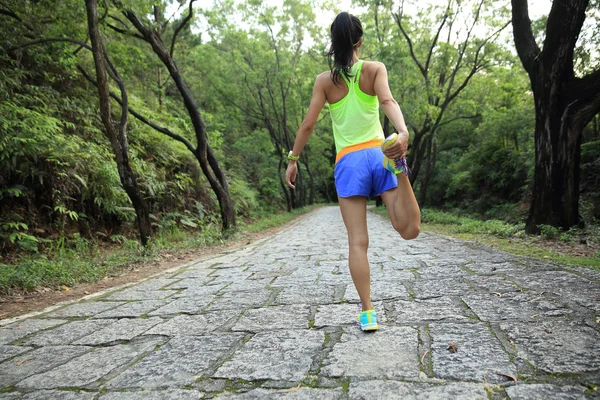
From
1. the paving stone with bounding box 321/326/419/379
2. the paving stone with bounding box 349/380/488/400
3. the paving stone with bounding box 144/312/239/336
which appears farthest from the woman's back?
the paving stone with bounding box 144/312/239/336

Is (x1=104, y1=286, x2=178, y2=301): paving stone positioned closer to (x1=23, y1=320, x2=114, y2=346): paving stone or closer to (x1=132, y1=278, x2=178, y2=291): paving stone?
(x1=132, y1=278, x2=178, y2=291): paving stone

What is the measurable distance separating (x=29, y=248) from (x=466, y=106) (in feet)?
52.2

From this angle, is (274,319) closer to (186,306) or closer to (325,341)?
(325,341)

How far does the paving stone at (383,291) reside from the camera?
10.2 feet

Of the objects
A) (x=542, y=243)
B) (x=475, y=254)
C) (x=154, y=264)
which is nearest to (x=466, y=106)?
(x=542, y=243)

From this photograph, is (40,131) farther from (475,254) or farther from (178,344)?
(475,254)

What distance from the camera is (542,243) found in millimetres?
5648

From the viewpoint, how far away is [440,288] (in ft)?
10.7

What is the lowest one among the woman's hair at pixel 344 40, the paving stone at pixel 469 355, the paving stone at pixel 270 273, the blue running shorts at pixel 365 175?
the paving stone at pixel 270 273

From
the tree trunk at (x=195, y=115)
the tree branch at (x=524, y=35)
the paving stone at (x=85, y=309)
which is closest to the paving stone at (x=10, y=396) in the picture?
the paving stone at (x=85, y=309)

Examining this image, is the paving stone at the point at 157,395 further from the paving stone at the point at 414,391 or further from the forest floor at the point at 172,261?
the forest floor at the point at 172,261

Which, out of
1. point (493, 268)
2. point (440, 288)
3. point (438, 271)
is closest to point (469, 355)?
point (440, 288)

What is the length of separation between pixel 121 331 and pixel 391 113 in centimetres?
250

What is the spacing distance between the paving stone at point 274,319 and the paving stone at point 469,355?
92cm
